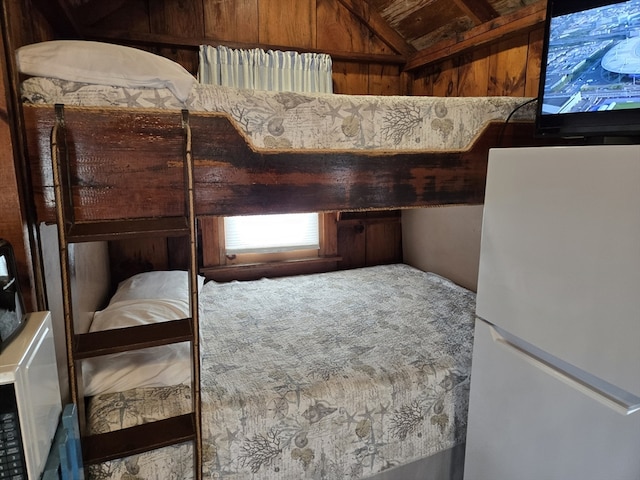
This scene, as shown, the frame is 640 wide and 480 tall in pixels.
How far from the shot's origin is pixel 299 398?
56.2 inches

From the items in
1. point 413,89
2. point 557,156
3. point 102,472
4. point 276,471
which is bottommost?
point 276,471

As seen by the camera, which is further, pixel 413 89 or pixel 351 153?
pixel 413 89

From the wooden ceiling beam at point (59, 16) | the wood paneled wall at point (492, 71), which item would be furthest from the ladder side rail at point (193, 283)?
the wood paneled wall at point (492, 71)

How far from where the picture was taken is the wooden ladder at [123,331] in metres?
1.03

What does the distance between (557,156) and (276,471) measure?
1.32 meters

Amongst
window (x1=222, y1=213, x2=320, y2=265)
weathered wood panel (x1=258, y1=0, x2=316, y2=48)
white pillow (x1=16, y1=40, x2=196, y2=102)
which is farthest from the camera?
window (x1=222, y1=213, x2=320, y2=265)

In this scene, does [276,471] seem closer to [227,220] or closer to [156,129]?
[156,129]

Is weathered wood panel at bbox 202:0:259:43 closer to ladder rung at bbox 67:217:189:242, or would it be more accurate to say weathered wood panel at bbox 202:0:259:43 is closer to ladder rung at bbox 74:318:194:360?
ladder rung at bbox 67:217:189:242

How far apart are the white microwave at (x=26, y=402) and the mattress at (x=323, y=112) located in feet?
1.93

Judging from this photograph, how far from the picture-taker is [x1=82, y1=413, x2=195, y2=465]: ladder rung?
1.17 metres

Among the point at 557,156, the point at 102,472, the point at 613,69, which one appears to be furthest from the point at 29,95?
the point at 613,69

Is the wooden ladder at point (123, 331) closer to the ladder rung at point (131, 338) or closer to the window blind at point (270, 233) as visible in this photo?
the ladder rung at point (131, 338)

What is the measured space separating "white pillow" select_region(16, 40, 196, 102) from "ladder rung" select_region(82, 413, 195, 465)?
0.97 metres

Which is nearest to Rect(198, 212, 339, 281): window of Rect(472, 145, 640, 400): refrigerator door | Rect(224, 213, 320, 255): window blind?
Rect(224, 213, 320, 255): window blind
